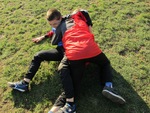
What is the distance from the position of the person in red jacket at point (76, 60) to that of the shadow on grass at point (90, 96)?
7.1 inches

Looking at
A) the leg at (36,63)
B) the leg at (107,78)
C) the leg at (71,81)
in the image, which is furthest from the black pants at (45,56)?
the leg at (107,78)

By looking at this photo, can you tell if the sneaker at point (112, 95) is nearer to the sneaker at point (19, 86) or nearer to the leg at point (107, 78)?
the leg at point (107, 78)

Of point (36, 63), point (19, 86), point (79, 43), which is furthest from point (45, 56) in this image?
point (79, 43)

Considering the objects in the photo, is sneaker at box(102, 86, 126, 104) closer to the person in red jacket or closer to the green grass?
the person in red jacket

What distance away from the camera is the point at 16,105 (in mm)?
4848

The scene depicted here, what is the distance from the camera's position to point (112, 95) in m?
4.35

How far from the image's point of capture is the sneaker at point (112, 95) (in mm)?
4324

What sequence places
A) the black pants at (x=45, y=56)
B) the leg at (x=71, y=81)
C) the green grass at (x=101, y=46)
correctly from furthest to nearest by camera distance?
the black pants at (x=45, y=56), the green grass at (x=101, y=46), the leg at (x=71, y=81)

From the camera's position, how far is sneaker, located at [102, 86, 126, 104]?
432 cm

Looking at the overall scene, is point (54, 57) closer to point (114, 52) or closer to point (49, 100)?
point (49, 100)

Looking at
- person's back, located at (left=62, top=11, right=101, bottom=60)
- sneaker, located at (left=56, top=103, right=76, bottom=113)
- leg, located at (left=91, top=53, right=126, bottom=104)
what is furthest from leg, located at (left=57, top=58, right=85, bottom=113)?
leg, located at (left=91, top=53, right=126, bottom=104)

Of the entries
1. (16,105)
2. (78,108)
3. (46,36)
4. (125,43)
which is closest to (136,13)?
(125,43)

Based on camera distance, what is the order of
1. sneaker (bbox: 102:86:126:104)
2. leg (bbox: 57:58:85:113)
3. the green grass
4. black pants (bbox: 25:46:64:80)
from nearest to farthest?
sneaker (bbox: 102:86:126:104)
leg (bbox: 57:58:85:113)
the green grass
black pants (bbox: 25:46:64:80)

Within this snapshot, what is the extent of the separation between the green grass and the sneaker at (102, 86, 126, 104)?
0.57ft
